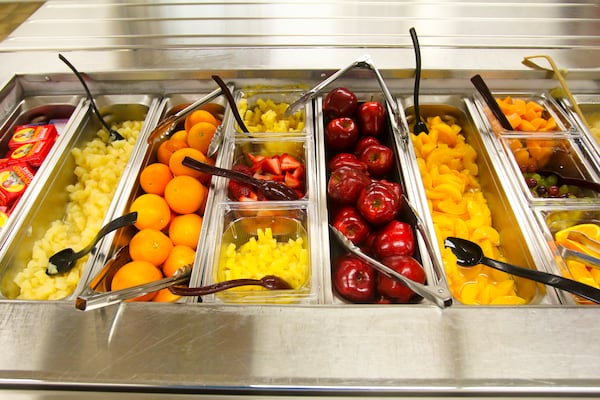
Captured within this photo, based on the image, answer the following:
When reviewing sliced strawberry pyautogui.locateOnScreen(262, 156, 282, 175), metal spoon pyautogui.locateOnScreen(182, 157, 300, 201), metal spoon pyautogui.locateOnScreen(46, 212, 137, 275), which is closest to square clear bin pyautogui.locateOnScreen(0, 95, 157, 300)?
metal spoon pyautogui.locateOnScreen(46, 212, 137, 275)

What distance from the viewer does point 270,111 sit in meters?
1.57

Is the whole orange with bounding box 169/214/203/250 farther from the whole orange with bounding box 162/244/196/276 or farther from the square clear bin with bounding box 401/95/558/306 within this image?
the square clear bin with bounding box 401/95/558/306

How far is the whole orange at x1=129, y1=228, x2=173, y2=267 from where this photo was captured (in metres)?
1.12

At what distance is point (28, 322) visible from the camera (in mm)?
896

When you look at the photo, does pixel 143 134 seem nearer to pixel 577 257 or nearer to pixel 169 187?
pixel 169 187

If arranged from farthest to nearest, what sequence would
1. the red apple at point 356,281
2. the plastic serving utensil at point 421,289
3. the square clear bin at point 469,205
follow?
the square clear bin at point 469,205, the red apple at point 356,281, the plastic serving utensil at point 421,289

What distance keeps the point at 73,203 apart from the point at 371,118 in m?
1.12

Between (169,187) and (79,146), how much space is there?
52cm

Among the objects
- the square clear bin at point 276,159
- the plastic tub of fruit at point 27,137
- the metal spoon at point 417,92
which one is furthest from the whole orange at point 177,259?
the metal spoon at point 417,92

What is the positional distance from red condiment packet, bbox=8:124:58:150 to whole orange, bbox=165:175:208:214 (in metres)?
0.60

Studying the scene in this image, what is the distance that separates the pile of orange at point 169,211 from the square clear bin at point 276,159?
0.29ft

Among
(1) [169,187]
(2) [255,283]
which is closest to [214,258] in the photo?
(2) [255,283]

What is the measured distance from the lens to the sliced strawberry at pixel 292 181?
1.33 meters

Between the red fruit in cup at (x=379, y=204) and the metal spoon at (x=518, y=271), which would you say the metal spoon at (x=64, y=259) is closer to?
the red fruit in cup at (x=379, y=204)
